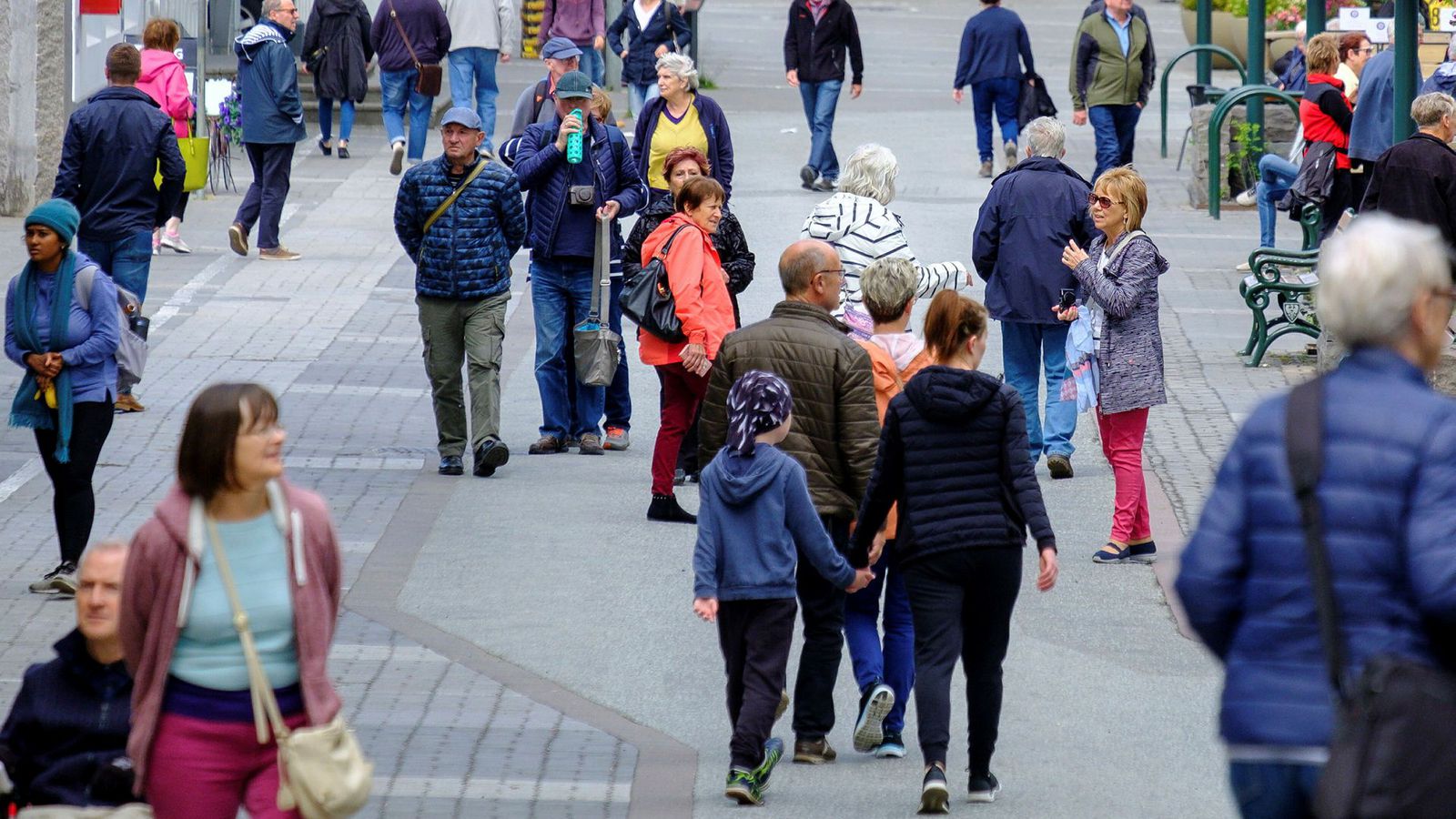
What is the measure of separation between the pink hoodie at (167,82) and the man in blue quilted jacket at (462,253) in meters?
6.13

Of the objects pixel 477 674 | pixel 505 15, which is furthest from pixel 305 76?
pixel 477 674

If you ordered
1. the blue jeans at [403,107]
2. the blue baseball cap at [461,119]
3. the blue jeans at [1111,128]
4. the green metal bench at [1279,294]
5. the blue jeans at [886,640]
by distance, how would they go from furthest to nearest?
the blue jeans at [403,107] < the blue jeans at [1111,128] < the green metal bench at [1279,294] < the blue baseball cap at [461,119] < the blue jeans at [886,640]

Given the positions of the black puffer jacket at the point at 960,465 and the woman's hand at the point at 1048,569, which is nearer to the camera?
the black puffer jacket at the point at 960,465

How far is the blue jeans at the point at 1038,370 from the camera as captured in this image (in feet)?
34.8

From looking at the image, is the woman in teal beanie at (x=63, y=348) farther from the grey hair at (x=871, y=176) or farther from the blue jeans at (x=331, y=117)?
the blue jeans at (x=331, y=117)

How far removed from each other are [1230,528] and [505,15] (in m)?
18.7

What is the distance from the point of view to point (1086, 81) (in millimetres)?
→ 19438

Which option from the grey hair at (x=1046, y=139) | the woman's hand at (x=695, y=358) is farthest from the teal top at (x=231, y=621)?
the grey hair at (x=1046, y=139)

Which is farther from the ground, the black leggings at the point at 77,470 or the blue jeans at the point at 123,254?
the blue jeans at the point at 123,254

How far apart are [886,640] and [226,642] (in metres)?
2.84

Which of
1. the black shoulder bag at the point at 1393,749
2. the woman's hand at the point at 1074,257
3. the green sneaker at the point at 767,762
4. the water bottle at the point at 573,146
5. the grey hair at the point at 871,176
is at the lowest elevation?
the green sneaker at the point at 767,762

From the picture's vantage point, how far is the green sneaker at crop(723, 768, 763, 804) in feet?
20.5

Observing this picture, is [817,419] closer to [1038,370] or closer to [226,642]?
[226,642]

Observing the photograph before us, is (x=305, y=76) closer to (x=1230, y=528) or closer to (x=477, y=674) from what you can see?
(x=477, y=674)
